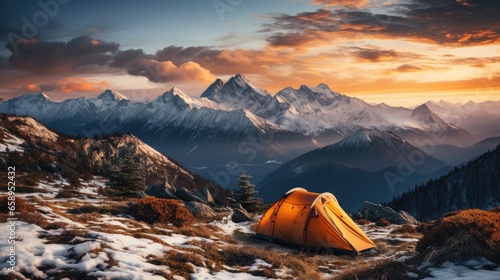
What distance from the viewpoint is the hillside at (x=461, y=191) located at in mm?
168500

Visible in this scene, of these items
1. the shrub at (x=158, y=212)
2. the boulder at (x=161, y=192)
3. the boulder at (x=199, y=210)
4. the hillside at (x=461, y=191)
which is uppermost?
the shrub at (x=158, y=212)

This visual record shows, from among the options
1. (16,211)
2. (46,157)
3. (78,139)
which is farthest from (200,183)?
(16,211)

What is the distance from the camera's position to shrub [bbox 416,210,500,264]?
11578 millimetres

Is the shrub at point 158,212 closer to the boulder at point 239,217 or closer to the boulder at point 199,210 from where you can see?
the boulder at point 199,210

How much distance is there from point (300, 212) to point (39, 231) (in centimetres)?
1491

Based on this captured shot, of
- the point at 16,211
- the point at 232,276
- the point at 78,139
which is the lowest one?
the point at 232,276

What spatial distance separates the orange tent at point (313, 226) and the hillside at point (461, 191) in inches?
6792

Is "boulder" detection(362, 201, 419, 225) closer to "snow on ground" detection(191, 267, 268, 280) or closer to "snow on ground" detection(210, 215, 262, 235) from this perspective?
"snow on ground" detection(210, 215, 262, 235)

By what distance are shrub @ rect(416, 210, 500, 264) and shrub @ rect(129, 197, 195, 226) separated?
606 inches

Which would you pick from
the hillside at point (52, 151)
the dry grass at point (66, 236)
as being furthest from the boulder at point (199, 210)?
the hillside at point (52, 151)

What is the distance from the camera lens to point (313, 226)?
21.4 metres

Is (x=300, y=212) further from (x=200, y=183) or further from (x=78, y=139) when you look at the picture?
(x=200, y=183)

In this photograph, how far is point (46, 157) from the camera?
4812 centimetres

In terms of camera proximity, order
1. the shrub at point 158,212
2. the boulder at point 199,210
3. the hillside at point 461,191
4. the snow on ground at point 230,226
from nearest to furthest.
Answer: the shrub at point 158,212
the snow on ground at point 230,226
the boulder at point 199,210
the hillside at point 461,191
